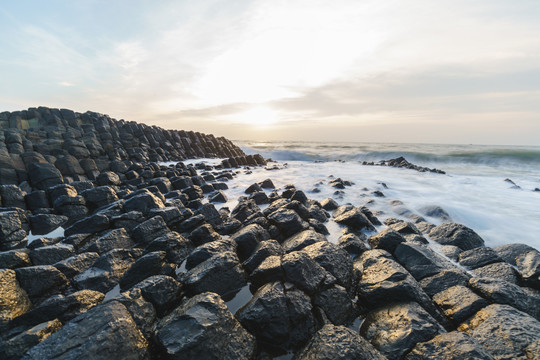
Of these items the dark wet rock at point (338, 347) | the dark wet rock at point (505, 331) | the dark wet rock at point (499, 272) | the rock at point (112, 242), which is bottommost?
the dark wet rock at point (499, 272)

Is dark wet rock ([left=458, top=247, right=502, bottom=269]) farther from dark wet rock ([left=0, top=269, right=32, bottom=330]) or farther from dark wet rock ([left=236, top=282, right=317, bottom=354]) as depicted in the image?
dark wet rock ([left=0, top=269, right=32, bottom=330])

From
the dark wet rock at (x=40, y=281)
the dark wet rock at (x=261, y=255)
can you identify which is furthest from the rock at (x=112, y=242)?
the dark wet rock at (x=261, y=255)

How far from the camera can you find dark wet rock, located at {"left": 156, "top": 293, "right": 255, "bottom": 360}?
2.34 m

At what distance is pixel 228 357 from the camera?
2406 mm

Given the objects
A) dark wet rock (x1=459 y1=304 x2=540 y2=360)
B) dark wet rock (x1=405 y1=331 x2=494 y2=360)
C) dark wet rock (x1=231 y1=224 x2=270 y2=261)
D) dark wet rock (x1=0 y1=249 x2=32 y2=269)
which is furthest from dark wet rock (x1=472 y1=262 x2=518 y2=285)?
dark wet rock (x1=0 y1=249 x2=32 y2=269)

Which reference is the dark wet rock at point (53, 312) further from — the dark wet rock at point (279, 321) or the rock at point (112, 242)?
the dark wet rock at point (279, 321)

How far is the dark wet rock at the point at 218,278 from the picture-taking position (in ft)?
11.4

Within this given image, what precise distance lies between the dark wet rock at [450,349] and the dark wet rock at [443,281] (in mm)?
1243

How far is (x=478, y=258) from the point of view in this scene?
4.64m

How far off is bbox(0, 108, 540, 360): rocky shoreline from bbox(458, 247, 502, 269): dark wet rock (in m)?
0.02

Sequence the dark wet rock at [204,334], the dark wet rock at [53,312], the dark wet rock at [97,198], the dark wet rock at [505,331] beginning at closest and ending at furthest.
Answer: the dark wet rock at [204,334] < the dark wet rock at [505,331] < the dark wet rock at [53,312] < the dark wet rock at [97,198]

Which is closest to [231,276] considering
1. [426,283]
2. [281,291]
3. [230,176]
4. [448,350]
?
[281,291]

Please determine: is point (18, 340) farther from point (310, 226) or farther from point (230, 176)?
point (230, 176)

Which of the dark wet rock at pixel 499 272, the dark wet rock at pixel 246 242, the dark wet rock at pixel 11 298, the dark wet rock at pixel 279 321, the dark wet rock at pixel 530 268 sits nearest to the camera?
the dark wet rock at pixel 279 321
